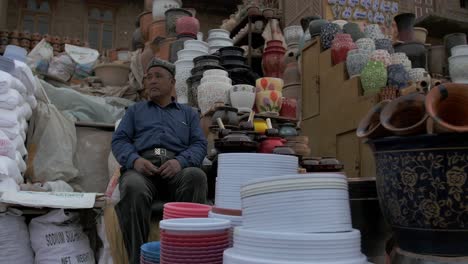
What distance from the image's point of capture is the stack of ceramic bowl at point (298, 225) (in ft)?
3.34

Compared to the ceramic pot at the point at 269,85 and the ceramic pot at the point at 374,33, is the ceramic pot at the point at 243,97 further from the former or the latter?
the ceramic pot at the point at 374,33

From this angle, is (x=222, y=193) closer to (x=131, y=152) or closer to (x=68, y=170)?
(x=131, y=152)

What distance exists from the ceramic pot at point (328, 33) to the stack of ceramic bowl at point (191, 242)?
2959mm

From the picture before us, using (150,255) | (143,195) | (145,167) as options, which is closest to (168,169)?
(145,167)

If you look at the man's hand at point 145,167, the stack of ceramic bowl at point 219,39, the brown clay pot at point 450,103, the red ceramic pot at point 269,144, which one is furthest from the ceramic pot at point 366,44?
the brown clay pot at point 450,103

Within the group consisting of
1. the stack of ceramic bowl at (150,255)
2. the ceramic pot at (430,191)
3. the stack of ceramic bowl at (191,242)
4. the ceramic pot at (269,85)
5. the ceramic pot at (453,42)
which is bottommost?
the stack of ceramic bowl at (150,255)

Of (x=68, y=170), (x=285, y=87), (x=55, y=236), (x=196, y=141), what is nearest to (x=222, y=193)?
(x=55, y=236)

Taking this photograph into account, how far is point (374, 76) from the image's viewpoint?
10.5 ft

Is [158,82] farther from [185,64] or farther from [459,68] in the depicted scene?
[459,68]

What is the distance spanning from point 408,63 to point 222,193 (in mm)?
2568

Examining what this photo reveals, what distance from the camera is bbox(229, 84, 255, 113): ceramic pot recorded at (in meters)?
3.38

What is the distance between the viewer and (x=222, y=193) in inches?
56.8

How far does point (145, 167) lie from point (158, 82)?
0.60m

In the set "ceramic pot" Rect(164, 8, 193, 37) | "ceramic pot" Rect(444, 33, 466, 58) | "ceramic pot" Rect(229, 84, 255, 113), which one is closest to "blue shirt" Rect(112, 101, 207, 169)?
"ceramic pot" Rect(229, 84, 255, 113)
